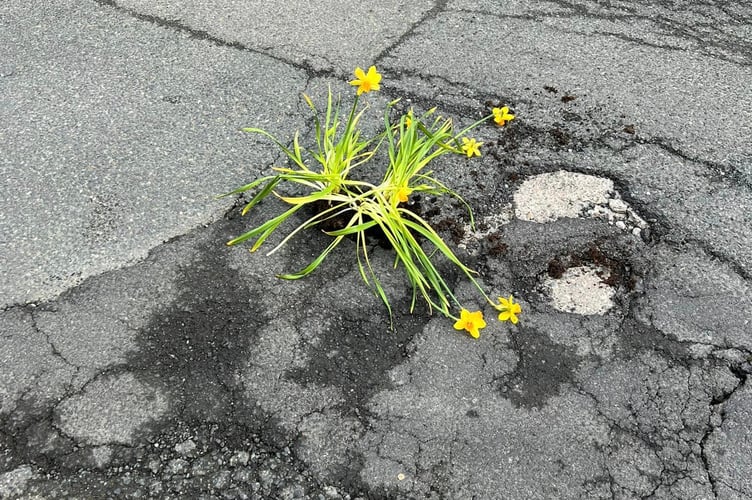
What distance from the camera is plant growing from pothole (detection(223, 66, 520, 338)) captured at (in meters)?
2.52

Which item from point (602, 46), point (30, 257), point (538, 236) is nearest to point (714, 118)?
point (602, 46)

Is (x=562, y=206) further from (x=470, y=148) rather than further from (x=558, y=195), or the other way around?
(x=470, y=148)

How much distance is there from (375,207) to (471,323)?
2.13 ft

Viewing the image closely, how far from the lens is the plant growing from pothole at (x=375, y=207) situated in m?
2.52

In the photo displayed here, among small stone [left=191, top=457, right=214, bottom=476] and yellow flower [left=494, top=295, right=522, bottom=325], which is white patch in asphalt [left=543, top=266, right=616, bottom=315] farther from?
small stone [left=191, top=457, right=214, bottom=476]

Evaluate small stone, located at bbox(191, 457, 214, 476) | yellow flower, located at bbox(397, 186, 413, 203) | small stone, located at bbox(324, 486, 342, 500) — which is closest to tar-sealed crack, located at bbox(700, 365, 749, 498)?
small stone, located at bbox(324, 486, 342, 500)

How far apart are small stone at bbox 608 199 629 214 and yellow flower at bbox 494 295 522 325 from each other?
0.79 meters

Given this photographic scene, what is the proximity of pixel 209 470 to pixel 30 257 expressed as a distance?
1275mm

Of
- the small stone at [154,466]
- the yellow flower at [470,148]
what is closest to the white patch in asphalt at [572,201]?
the yellow flower at [470,148]

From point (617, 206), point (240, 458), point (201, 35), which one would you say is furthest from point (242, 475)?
point (201, 35)

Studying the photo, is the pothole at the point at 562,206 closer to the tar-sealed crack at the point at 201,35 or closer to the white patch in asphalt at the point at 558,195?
the white patch in asphalt at the point at 558,195

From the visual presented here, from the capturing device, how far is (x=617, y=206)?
2.92 m

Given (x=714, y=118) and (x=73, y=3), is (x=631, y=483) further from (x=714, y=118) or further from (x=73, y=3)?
(x=73, y=3)

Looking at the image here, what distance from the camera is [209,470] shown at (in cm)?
206
